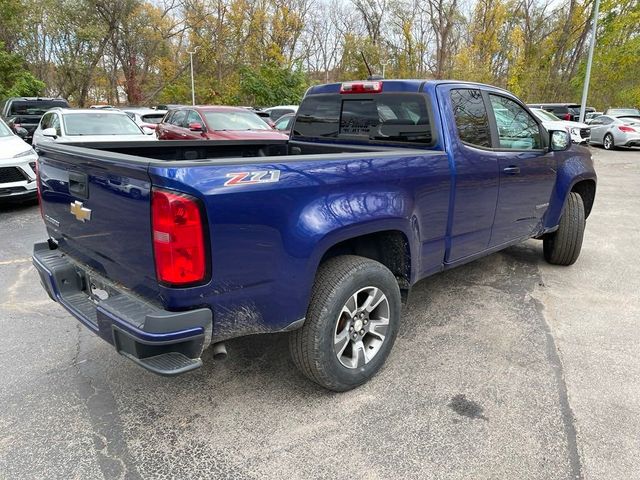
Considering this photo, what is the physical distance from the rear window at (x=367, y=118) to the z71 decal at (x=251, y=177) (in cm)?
154

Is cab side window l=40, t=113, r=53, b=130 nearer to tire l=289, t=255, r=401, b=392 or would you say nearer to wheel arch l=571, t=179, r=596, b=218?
tire l=289, t=255, r=401, b=392

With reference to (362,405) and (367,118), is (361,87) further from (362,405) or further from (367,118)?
(362,405)

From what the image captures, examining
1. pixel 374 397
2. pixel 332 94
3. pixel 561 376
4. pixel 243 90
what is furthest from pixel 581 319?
pixel 243 90

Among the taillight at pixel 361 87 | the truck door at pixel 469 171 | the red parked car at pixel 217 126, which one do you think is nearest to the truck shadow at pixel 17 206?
the red parked car at pixel 217 126

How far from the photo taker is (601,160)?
16.5m

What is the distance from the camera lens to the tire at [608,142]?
1989cm

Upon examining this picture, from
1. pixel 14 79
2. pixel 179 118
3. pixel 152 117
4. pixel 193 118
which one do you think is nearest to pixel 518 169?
pixel 193 118

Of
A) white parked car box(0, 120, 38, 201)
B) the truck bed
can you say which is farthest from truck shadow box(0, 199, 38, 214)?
the truck bed

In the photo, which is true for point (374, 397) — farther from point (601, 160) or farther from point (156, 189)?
point (601, 160)

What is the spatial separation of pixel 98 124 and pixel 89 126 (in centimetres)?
17

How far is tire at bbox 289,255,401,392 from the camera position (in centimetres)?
267

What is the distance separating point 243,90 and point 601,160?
23821 mm

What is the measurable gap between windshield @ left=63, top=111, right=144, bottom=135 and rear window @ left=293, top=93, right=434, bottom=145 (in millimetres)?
6523

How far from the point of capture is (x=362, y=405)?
2846 mm
